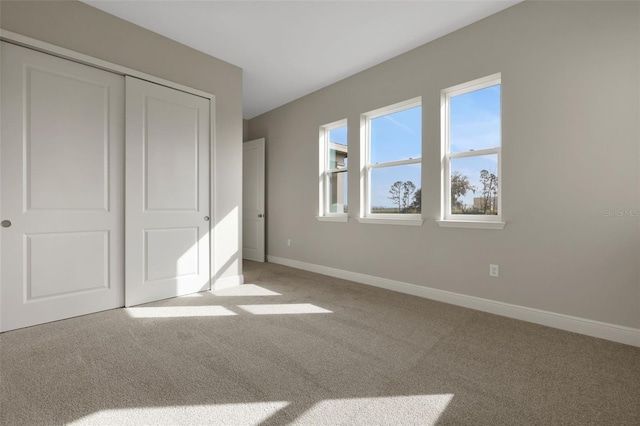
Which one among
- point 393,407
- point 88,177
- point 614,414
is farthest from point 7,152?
point 614,414

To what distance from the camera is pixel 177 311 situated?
294cm

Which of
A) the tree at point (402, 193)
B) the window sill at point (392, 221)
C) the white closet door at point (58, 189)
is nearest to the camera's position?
the white closet door at point (58, 189)

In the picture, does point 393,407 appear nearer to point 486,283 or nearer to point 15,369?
point 486,283

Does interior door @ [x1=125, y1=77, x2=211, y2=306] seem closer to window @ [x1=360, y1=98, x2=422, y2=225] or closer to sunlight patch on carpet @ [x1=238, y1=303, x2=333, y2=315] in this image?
sunlight patch on carpet @ [x1=238, y1=303, x2=333, y2=315]

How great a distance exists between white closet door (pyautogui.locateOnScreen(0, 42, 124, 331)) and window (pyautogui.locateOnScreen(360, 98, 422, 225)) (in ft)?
9.40

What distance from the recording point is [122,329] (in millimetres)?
2488

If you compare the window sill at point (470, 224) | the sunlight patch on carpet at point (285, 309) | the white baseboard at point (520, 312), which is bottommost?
the sunlight patch on carpet at point (285, 309)

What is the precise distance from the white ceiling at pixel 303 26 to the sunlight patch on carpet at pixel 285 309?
2.86 meters

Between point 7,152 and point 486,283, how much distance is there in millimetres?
4269

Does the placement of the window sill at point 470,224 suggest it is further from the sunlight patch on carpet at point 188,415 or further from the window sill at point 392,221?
the sunlight patch on carpet at point 188,415

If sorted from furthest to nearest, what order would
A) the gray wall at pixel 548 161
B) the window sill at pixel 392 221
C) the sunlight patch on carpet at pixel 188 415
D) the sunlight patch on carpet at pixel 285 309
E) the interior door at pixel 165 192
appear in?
the window sill at pixel 392 221 < the interior door at pixel 165 192 < the sunlight patch on carpet at pixel 285 309 < the gray wall at pixel 548 161 < the sunlight patch on carpet at pixel 188 415

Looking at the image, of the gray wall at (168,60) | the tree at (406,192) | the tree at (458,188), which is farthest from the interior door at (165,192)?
the tree at (458,188)

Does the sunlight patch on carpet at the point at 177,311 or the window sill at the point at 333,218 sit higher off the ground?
the window sill at the point at 333,218

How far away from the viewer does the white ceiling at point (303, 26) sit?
2.79 m
